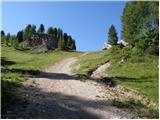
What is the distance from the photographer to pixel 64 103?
816 inches

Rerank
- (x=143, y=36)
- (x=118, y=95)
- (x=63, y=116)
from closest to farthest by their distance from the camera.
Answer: (x=63, y=116), (x=118, y=95), (x=143, y=36)

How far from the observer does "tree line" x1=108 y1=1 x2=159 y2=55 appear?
186ft

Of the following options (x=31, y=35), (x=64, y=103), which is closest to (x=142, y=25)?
(x=64, y=103)

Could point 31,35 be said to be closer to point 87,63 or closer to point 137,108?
point 87,63

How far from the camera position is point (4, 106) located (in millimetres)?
18109

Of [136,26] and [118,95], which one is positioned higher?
[136,26]

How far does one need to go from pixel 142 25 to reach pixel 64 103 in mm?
45090

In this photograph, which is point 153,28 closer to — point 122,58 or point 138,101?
point 122,58

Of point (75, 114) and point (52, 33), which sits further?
point (52, 33)

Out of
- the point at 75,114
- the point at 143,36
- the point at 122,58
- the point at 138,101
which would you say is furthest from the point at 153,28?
the point at 75,114

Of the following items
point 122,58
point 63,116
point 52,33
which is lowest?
point 63,116

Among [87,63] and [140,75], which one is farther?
[87,63]

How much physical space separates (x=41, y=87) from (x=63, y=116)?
8029 millimetres

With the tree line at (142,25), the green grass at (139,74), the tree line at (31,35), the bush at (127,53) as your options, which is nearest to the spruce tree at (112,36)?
the tree line at (31,35)
